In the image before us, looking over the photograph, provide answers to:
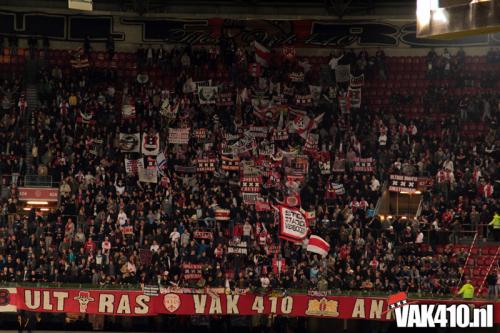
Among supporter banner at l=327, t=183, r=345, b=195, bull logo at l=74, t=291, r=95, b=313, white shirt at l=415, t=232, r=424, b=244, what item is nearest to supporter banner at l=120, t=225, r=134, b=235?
bull logo at l=74, t=291, r=95, b=313

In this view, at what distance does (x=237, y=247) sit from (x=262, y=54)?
37.0 ft

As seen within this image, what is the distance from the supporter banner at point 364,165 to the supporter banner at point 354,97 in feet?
11.8

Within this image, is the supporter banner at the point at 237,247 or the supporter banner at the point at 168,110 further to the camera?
the supporter banner at the point at 168,110

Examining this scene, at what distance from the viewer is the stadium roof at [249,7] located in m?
43.7

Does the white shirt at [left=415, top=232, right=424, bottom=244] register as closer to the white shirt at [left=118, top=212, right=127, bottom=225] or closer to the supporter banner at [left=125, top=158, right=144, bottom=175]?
the white shirt at [left=118, top=212, right=127, bottom=225]

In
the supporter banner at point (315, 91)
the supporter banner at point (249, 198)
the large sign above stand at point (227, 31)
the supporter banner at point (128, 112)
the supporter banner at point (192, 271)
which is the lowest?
the supporter banner at point (192, 271)

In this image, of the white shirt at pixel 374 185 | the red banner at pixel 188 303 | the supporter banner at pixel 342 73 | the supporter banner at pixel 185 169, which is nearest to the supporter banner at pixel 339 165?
the white shirt at pixel 374 185

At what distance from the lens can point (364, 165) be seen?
Answer: 39.7 metres

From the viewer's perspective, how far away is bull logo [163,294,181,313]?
33938 mm

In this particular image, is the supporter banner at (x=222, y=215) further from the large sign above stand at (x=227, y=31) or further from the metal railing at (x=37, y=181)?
the large sign above stand at (x=227, y=31)

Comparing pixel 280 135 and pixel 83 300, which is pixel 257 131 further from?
pixel 83 300

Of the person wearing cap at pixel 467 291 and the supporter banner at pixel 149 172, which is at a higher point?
the supporter banner at pixel 149 172

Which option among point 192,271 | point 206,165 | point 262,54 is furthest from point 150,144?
point 192,271

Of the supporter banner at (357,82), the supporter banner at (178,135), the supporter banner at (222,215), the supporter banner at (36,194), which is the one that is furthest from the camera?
the supporter banner at (357,82)
